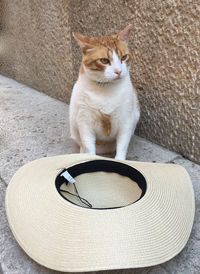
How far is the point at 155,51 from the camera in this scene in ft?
3.81

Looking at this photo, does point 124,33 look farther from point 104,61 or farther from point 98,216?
point 98,216

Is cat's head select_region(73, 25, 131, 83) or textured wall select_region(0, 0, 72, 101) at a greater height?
cat's head select_region(73, 25, 131, 83)

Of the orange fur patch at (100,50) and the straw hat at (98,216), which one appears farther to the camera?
the orange fur patch at (100,50)

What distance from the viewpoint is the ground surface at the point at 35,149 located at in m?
0.67

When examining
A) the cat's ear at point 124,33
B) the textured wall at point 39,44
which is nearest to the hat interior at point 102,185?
the cat's ear at point 124,33

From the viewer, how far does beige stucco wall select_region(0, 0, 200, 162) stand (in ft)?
3.42

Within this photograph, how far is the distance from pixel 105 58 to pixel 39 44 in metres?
1.28

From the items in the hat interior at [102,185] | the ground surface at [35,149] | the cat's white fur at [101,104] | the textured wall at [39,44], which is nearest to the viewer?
the ground surface at [35,149]

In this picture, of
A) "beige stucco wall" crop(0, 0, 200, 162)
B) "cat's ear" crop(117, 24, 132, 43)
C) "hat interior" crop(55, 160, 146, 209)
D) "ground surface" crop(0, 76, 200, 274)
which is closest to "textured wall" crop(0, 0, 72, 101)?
"beige stucco wall" crop(0, 0, 200, 162)

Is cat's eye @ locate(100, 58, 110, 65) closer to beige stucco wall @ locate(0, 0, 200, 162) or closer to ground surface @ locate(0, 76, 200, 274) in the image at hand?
beige stucco wall @ locate(0, 0, 200, 162)

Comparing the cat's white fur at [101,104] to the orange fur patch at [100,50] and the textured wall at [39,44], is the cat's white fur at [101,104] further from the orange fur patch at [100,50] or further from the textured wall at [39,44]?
the textured wall at [39,44]

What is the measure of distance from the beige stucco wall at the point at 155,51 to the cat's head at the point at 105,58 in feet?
0.79

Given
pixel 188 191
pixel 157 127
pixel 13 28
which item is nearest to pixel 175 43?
pixel 157 127

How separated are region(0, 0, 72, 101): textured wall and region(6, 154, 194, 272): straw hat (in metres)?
1.08
